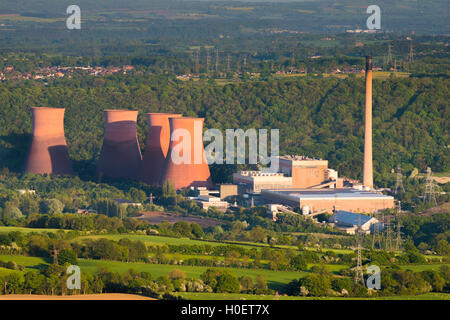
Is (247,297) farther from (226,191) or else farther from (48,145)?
(48,145)

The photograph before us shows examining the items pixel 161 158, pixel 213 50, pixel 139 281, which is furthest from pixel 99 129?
pixel 213 50

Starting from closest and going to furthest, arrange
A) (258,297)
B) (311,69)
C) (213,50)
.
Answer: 1. (258,297)
2. (311,69)
3. (213,50)

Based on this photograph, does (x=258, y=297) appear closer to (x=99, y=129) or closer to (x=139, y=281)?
(x=139, y=281)

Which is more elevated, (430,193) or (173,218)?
(430,193)

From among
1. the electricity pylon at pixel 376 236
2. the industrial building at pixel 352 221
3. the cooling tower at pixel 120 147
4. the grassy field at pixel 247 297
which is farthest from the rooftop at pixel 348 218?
the grassy field at pixel 247 297

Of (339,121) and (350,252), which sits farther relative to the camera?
(339,121)

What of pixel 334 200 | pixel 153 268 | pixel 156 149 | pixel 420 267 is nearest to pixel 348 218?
pixel 334 200
